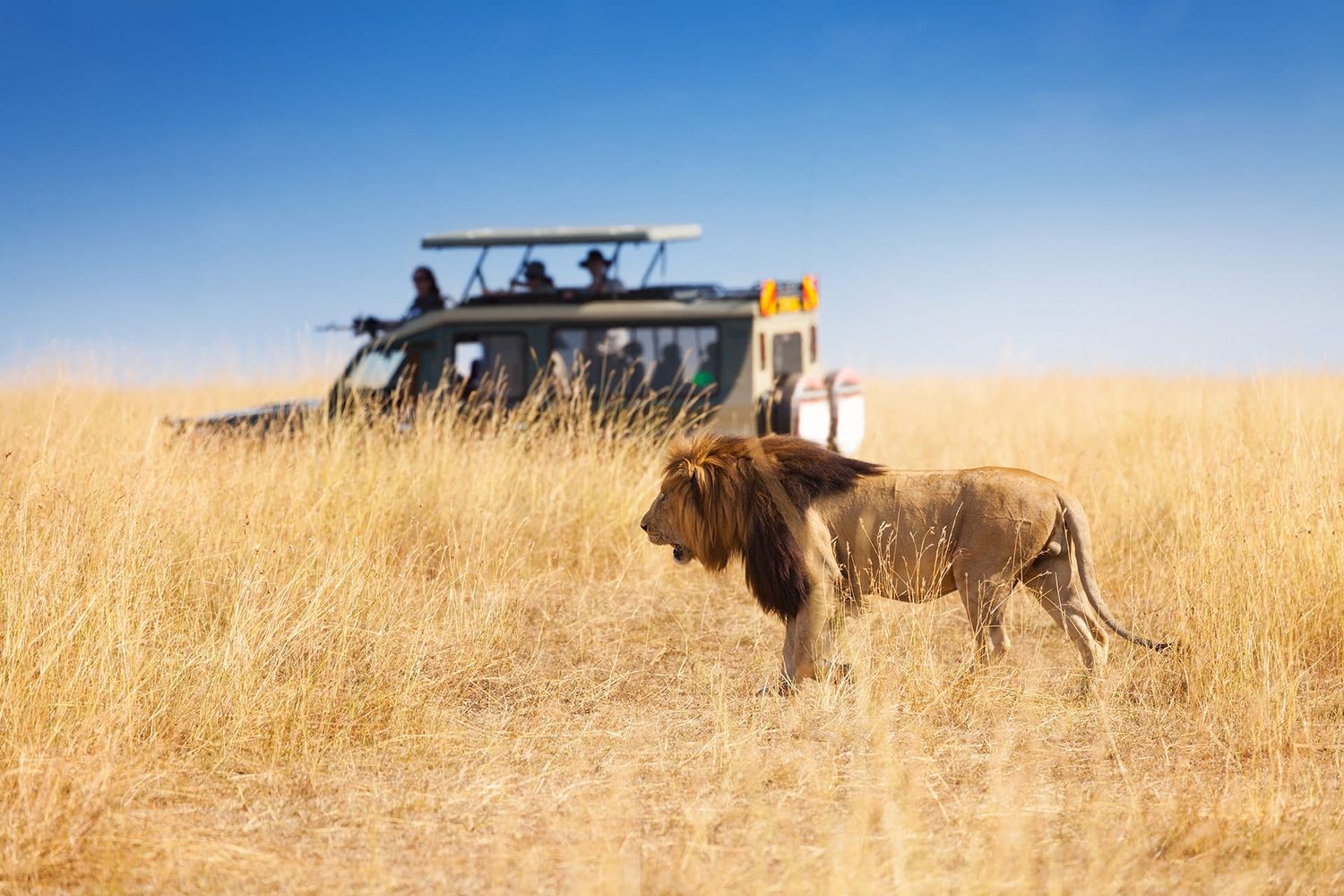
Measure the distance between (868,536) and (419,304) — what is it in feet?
22.5

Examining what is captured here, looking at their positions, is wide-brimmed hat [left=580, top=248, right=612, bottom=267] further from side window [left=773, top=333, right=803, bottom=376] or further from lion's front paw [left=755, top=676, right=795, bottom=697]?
lion's front paw [left=755, top=676, right=795, bottom=697]

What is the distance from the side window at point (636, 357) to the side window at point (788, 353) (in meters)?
0.76

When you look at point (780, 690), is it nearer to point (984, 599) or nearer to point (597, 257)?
point (984, 599)

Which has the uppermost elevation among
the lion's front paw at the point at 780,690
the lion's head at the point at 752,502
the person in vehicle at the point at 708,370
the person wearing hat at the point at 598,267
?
the person wearing hat at the point at 598,267

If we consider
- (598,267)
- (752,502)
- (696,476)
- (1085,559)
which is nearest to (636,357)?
(598,267)

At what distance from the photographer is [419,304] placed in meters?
11.1

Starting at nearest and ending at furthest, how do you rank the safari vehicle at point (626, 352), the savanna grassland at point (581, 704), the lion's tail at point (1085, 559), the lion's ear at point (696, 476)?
the savanna grassland at point (581, 704) < the lion's tail at point (1085, 559) < the lion's ear at point (696, 476) < the safari vehicle at point (626, 352)

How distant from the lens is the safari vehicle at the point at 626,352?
9.65 metres

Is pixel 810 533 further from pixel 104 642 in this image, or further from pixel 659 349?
pixel 659 349

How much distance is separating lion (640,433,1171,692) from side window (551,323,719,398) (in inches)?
169

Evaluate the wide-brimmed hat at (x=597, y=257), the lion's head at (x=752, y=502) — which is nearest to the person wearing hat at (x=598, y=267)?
the wide-brimmed hat at (x=597, y=257)

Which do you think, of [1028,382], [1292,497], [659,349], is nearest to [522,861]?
[1292,497]

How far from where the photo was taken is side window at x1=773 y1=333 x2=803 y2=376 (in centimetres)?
1030

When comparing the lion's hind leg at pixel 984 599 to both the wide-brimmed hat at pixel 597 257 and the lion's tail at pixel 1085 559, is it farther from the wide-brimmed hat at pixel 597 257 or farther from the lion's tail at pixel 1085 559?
the wide-brimmed hat at pixel 597 257
